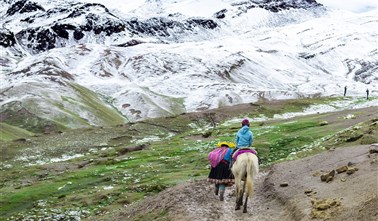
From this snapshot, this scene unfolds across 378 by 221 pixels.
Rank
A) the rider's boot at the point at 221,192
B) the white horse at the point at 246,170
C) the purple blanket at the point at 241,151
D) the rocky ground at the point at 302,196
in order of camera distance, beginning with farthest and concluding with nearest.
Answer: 1. the rider's boot at the point at 221,192
2. the purple blanket at the point at 241,151
3. the white horse at the point at 246,170
4. the rocky ground at the point at 302,196

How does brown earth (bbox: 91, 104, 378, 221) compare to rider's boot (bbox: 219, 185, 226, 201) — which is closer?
brown earth (bbox: 91, 104, 378, 221)

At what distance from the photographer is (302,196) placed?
23219 millimetres

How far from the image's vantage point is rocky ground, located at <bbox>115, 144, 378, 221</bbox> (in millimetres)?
19219

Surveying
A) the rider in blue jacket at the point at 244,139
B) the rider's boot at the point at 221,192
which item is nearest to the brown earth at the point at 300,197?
the rider's boot at the point at 221,192

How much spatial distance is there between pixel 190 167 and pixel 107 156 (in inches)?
970

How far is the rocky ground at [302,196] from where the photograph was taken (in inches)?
757

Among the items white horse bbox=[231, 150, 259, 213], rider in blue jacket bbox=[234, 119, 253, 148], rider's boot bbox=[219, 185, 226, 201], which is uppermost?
rider in blue jacket bbox=[234, 119, 253, 148]

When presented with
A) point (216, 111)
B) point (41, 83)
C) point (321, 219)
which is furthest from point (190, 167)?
point (41, 83)

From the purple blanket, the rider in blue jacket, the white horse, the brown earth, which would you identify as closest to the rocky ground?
the brown earth

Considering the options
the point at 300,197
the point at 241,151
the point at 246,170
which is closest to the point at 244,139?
the point at 241,151

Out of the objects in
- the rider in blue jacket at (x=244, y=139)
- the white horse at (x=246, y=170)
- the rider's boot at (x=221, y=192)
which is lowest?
the rider's boot at (x=221, y=192)

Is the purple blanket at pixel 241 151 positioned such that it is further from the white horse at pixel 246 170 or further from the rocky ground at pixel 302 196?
the rocky ground at pixel 302 196

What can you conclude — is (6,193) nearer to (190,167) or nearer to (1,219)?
(1,219)

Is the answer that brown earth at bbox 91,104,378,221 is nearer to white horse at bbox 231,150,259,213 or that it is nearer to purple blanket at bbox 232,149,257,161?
white horse at bbox 231,150,259,213
